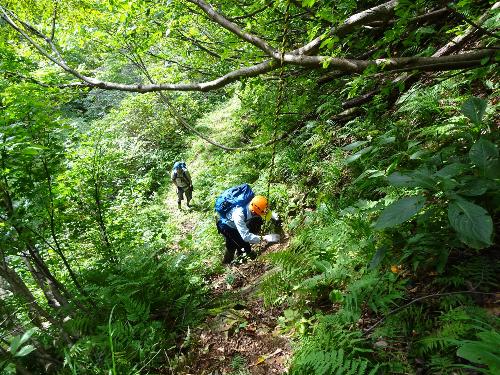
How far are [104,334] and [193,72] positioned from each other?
17.9 feet

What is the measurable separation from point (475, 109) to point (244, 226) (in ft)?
13.0

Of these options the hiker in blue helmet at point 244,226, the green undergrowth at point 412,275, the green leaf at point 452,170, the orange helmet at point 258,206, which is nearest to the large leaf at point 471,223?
the green undergrowth at point 412,275

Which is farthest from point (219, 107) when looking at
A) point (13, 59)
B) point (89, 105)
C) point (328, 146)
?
point (13, 59)

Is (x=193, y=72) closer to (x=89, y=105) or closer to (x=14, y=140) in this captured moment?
(x=14, y=140)

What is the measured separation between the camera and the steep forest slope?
7.79 feet

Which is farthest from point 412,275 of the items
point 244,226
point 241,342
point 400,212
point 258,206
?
point 244,226

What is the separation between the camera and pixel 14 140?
3486 mm

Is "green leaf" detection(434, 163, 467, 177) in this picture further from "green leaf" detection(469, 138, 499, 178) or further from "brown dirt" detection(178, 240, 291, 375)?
"brown dirt" detection(178, 240, 291, 375)

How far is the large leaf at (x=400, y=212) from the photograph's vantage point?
7.00 ft

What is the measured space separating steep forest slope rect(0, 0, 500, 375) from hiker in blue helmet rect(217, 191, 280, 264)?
41cm

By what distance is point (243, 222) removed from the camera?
5996 mm

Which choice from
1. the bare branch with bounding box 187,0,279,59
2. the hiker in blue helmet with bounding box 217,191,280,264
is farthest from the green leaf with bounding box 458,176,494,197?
the hiker in blue helmet with bounding box 217,191,280,264

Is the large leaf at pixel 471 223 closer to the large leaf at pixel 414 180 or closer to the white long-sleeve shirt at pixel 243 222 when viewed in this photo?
the large leaf at pixel 414 180

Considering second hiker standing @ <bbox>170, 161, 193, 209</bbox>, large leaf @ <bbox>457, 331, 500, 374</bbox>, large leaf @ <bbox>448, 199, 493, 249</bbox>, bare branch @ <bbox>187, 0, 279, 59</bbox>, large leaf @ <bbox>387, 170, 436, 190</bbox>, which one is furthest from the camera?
second hiker standing @ <bbox>170, 161, 193, 209</bbox>
